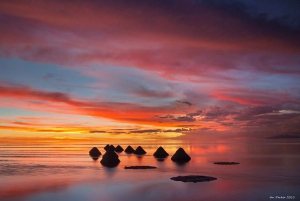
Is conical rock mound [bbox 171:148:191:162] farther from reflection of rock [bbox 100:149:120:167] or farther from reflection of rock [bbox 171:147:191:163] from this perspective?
reflection of rock [bbox 100:149:120:167]

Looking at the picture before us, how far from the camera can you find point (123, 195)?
38031 mm

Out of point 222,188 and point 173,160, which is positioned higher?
point 173,160

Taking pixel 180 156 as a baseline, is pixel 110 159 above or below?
below

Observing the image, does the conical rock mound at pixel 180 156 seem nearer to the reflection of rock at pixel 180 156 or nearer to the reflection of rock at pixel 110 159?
Answer: the reflection of rock at pixel 180 156

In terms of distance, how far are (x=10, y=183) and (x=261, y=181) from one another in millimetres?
38208

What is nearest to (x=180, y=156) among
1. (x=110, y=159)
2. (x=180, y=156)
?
(x=180, y=156)

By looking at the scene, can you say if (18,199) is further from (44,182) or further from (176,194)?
(176,194)

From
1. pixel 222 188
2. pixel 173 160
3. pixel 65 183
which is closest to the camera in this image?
pixel 222 188

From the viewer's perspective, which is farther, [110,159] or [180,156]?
[180,156]

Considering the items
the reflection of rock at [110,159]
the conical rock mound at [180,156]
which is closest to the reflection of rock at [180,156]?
the conical rock mound at [180,156]

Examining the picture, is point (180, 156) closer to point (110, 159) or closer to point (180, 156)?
point (180, 156)

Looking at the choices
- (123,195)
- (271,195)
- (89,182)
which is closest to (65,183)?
(89,182)

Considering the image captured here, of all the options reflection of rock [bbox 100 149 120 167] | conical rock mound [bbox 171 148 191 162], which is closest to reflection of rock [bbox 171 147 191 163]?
conical rock mound [bbox 171 148 191 162]

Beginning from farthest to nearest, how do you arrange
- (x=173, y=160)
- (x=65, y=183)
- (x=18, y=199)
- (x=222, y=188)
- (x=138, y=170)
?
1. (x=173, y=160)
2. (x=138, y=170)
3. (x=65, y=183)
4. (x=222, y=188)
5. (x=18, y=199)
